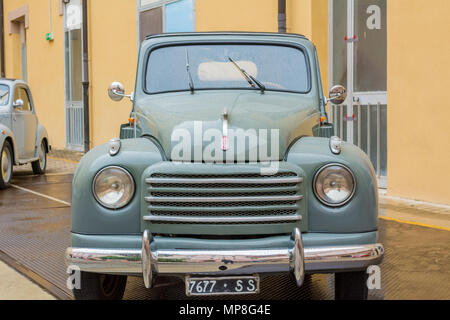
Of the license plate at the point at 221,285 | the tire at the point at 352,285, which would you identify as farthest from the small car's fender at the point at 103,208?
the tire at the point at 352,285

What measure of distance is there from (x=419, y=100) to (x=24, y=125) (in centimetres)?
670

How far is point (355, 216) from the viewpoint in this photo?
316 cm


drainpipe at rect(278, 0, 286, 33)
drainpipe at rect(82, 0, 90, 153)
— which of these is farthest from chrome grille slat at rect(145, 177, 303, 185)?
drainpipe at rect(82, 0, 90, 153)

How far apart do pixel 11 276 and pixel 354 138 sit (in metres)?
5.68

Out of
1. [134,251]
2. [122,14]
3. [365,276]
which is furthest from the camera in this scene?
[122,14]

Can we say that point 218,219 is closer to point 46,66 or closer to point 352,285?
point 352,285

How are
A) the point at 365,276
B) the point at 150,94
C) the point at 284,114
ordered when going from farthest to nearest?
the point at 150,94 → the point at 284,114 → the point at 365,276

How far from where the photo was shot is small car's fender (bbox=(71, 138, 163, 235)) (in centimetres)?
317

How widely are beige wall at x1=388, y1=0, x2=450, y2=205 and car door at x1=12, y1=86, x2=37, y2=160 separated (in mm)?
6203

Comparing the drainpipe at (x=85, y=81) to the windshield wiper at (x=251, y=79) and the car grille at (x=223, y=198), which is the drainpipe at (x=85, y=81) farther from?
the car grille at (x=223, y=198)

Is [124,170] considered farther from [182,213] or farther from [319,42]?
[319,42]

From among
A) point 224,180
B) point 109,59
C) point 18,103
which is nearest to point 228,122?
point 224,180

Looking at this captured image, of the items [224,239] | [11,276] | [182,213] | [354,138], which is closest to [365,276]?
[224,239]

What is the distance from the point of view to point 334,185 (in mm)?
3176
